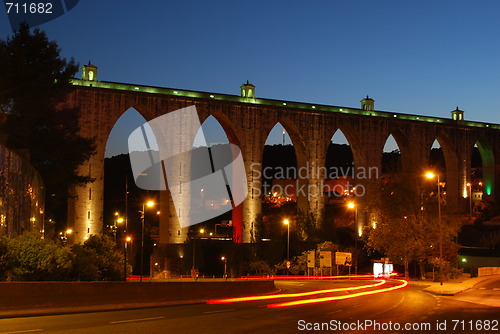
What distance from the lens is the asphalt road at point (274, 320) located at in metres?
14.2

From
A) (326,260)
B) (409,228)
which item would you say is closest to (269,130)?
(326,260)

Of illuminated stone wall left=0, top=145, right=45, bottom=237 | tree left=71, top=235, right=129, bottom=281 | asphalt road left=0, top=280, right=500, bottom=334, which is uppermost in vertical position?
illuminated stone wall left=0, top=145, right=45, bottom=237

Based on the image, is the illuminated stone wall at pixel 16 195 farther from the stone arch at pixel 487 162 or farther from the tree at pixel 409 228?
the stone arch at pixel 487 162

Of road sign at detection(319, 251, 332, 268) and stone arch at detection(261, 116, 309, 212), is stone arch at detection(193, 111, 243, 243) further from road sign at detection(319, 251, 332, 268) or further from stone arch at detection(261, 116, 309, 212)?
road sign at detection(319, 251, 332, 268)

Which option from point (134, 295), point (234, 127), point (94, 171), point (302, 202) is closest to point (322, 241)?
point (302, 202)

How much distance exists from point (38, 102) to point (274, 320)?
26.4 metres

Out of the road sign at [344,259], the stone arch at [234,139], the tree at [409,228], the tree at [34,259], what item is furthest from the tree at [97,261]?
the stone arch at [234,139]

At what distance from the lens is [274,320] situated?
16531 millimetres

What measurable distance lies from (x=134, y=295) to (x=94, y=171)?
38077 mm

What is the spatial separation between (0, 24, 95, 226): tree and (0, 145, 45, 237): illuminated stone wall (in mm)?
12715

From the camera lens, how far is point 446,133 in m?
81.6

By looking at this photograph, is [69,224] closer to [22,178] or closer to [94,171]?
[94,171]

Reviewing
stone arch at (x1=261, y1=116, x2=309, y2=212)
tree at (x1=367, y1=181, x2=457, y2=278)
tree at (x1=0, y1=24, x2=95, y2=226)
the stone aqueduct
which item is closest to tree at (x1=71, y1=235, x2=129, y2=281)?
tree at (x1=0, y1=24, x2=95, y2=226)

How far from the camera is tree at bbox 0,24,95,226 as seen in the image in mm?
36531
